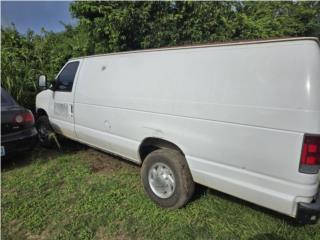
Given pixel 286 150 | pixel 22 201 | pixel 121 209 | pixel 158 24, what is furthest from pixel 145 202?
pixel 158 24

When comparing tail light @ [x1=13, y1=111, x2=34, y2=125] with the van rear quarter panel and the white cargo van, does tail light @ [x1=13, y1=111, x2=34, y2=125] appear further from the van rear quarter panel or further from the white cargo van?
the van rear quarter panel

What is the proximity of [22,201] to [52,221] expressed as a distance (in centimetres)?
72

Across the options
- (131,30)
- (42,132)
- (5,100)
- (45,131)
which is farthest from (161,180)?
(131,30)

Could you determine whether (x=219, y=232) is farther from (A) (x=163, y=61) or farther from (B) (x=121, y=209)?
(A) (x=163, y=61)

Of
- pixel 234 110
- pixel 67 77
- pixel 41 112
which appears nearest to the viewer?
pixel 234 110

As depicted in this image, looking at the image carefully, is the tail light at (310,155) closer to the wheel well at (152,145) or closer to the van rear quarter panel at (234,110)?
the van rear quarter panel at (234,110)

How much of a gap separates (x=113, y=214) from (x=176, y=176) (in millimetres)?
894

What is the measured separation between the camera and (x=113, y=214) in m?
3.40

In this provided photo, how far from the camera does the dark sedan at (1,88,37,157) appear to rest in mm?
4586

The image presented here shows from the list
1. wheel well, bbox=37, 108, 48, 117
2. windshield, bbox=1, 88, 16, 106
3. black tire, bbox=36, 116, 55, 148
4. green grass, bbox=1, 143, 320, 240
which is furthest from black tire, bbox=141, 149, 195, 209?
wheel well, bbox=37, 108, 48, 117

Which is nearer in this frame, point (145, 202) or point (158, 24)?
point (145, 202)

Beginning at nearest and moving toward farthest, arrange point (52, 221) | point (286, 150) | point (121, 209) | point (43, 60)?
point (286, 150), point (52, 221), point (121, 209), point (43, 60)

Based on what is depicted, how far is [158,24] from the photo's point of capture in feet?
28.5

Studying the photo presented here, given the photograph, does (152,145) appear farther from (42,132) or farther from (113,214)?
(42,132)
